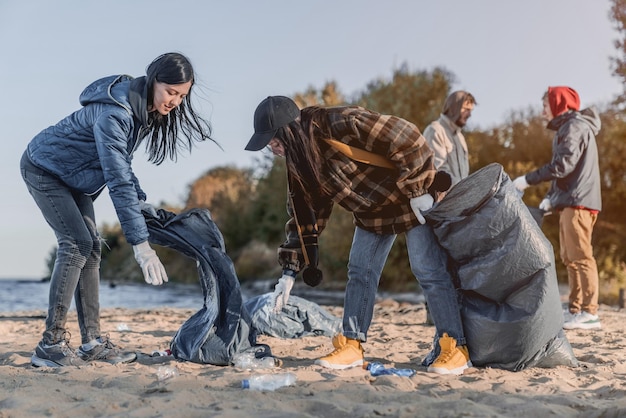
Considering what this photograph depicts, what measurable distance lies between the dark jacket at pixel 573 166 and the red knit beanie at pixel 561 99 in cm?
7

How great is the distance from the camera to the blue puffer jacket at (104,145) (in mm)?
3684

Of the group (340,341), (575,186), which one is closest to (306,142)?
(340,341)

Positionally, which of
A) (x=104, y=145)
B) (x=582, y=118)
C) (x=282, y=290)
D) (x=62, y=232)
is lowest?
(x=282, y=290)

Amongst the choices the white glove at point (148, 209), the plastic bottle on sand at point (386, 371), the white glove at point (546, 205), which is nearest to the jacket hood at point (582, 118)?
the white glove at point (546, 205)

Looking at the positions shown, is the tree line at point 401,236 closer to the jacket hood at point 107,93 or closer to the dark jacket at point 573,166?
the dark jacket at point 573,166

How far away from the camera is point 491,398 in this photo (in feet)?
10.0

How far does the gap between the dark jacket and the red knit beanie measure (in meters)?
0.07

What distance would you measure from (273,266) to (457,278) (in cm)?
2049

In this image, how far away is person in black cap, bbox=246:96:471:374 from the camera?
3.62m

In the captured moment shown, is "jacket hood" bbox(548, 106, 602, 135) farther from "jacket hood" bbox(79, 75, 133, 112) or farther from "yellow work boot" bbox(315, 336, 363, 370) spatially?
"jacket hood" bbox(79, 75, 133, 112)

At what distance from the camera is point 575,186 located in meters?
6.07

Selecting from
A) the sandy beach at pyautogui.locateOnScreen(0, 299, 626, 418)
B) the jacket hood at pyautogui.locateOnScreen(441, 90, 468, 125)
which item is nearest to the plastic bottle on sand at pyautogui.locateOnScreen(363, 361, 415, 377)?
the sandy beach at pyautogui.locateOnScreen(0, 299, 626, 418)

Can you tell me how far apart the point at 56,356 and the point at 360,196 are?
198 cm

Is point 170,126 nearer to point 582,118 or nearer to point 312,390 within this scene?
point 312,390
